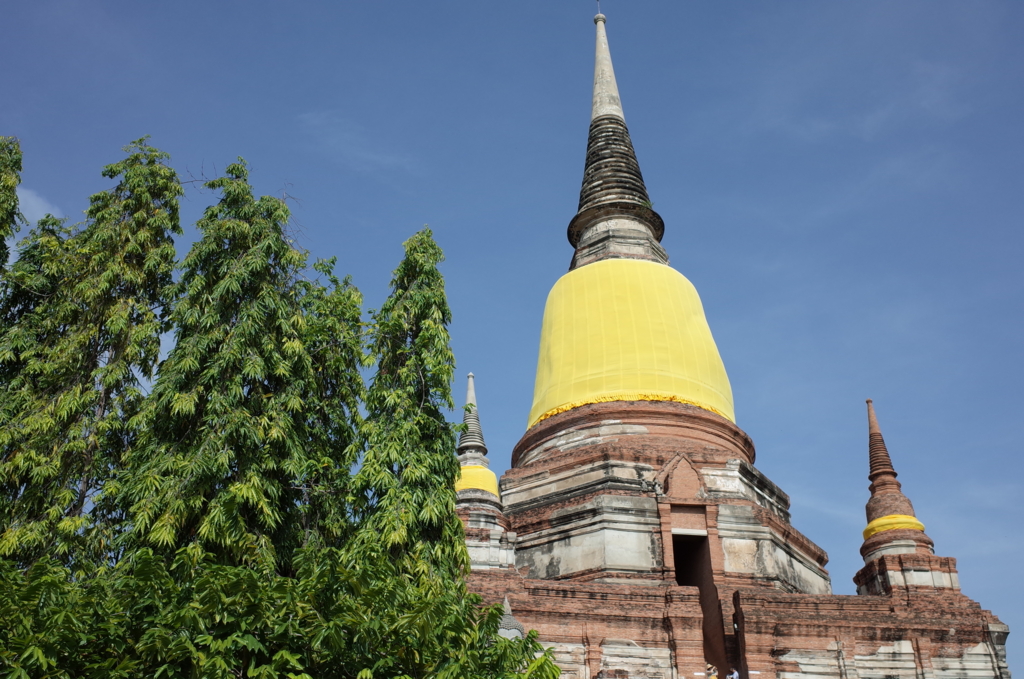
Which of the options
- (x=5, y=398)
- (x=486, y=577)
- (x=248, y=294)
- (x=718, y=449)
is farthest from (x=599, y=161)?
(x=5, y=398)

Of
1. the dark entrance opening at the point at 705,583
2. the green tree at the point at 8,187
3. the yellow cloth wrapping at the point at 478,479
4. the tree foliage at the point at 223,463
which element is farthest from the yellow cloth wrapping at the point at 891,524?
the green tree at the point at 8,187

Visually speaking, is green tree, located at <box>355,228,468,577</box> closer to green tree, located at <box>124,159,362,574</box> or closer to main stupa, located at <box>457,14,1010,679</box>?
green tree, located at <box>124,159,362,574</box>

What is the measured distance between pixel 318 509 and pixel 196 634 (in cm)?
378

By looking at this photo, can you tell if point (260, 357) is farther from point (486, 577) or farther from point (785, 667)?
point (785, 667)

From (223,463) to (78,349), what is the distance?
4.15 meters

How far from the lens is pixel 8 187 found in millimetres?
15430

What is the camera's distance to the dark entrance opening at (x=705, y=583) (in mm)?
16172

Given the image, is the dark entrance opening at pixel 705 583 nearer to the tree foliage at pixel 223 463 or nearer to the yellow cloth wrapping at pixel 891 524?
the yellow cloth wrapping at pixel 891 524

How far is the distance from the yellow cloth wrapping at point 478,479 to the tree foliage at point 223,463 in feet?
22.5

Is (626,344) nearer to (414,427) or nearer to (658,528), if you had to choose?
(658,528)

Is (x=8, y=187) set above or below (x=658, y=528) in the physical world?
above

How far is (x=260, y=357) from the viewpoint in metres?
11.9

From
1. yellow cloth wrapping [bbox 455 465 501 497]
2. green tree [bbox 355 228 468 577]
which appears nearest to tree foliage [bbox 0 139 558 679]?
green tree [bbox 355 228 468 577]

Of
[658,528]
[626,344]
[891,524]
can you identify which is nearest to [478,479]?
[658,528]
